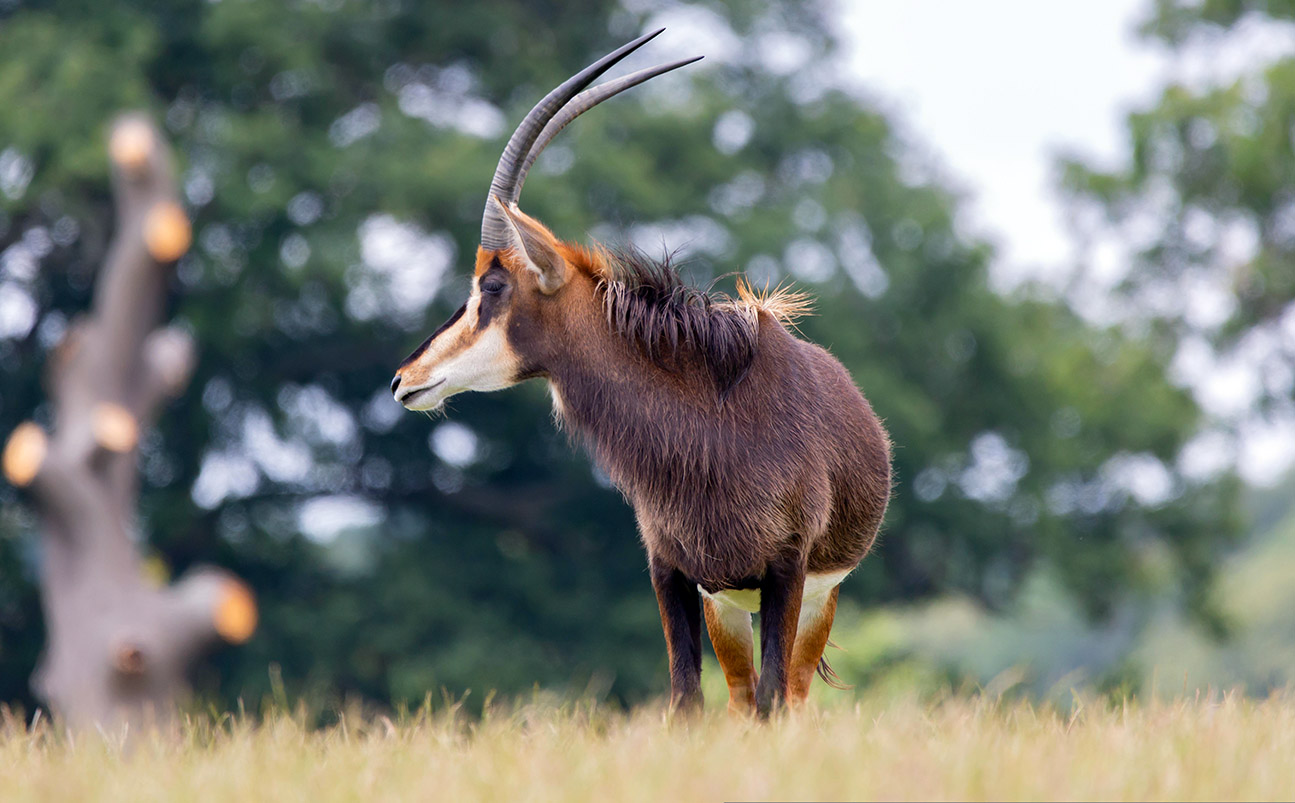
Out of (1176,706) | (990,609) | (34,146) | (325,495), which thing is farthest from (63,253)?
(1176,706)

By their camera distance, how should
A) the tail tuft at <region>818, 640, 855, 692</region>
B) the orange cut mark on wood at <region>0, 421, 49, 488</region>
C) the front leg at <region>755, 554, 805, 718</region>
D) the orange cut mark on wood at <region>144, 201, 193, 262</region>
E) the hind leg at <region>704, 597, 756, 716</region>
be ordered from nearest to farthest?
1. the front leg at <region>755, 554, 805, 718</region>
2. the hind leg at <region>704, 597, 756, 716</region>
3. the tail tuft at <region>818, 640, 855, 692</region>
4. the orange cut mark on wood at <region>0, 421, 49, 488</region>
5. the orange cut mark on wood at <region>144, 201, 193, 262</region>

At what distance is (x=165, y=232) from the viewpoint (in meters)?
15.3

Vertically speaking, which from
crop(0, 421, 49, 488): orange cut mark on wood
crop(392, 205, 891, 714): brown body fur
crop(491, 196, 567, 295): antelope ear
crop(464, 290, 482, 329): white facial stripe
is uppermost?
crop(491, 196, 567, 295): antelope ear

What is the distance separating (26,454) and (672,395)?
1159cm

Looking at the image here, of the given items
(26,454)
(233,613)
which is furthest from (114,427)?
(233,613)

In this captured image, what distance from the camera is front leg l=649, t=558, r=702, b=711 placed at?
16.0 ft

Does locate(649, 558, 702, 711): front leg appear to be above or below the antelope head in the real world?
below

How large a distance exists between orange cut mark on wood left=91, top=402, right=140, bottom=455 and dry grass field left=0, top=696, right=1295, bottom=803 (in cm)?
1020

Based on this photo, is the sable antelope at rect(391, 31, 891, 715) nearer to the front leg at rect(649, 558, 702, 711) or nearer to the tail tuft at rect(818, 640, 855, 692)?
the front leg at rect(649, 558, 702, 711)

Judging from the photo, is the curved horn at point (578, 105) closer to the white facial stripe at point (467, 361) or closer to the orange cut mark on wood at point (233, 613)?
the white facial stripe at point (467, 361)

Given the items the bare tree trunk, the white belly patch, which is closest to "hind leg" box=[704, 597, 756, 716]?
the white belly patch

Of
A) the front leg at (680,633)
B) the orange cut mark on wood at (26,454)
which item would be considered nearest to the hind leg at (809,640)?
the front leg at (680,633)

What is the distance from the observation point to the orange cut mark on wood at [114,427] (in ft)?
48.4

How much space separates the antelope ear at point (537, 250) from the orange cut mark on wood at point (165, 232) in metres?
11.4
